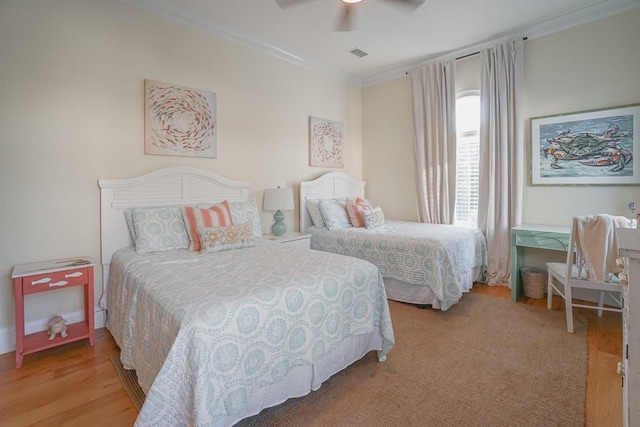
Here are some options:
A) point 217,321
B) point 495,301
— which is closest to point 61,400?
point 217,321

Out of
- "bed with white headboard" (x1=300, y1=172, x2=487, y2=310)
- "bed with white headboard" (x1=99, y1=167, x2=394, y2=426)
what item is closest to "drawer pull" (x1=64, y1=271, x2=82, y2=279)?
"bed with white headboard" (x1=99, y1=167, x2=394, y2=426)

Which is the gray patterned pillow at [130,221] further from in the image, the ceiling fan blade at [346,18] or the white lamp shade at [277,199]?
the ceiling fan blade at [346,18]

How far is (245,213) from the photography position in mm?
3186

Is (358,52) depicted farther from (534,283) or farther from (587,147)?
(534,283)

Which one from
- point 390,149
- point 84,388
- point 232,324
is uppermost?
point 390,149

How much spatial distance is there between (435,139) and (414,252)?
1957 mm

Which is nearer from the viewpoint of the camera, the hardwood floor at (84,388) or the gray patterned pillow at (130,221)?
the hardwood floor at (84,388)

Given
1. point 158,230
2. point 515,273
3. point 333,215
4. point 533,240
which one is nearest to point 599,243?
point 533,240

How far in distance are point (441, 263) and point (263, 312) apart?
6.56ft

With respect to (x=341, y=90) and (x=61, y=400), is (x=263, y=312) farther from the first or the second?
(x=341, y=90)

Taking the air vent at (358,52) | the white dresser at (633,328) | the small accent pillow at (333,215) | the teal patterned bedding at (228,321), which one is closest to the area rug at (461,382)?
the teal patterned bedding at (228,321)

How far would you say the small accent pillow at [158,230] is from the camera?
100 inches

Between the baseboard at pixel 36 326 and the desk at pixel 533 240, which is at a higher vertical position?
the desk at pixel 533 240

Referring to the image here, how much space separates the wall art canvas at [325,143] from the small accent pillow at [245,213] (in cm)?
144
